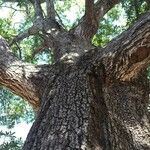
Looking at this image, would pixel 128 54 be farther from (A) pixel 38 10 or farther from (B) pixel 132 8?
(B) pixel 132 8

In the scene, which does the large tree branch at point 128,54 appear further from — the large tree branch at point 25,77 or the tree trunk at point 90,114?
the large tree branch at point 25,77

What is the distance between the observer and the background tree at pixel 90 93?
9.00 ft

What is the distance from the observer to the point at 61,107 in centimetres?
308

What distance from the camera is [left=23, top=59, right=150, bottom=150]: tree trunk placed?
2.66 m

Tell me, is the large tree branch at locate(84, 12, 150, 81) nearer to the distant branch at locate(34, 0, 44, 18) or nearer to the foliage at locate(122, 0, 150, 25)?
the distant branch at locate(34, 0, 44, 18)

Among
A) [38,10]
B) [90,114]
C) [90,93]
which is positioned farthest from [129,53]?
[38,10]

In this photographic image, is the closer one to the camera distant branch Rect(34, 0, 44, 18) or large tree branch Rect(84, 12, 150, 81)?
large tree branch Rect(84, 12, 150, 81)

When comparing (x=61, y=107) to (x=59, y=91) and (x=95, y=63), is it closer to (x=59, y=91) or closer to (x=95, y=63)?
(x=59, y=91)

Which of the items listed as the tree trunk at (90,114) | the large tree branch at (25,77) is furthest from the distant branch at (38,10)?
the tree trunk at (90,114)

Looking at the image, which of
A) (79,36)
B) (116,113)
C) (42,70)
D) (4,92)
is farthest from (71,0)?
(116,113)

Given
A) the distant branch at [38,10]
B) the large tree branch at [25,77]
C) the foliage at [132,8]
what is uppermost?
the foliage at [132,8]

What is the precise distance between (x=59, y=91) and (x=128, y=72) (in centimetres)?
77

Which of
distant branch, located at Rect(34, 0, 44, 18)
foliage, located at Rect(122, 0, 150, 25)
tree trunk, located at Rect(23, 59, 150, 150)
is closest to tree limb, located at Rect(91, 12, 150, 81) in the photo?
tree trunk, located at Rect(23, 59, 150, 150)

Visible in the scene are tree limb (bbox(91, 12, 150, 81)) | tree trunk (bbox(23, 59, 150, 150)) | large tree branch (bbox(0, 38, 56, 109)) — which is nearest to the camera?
tree trunk (bbox(23, 59, 150, 150))
